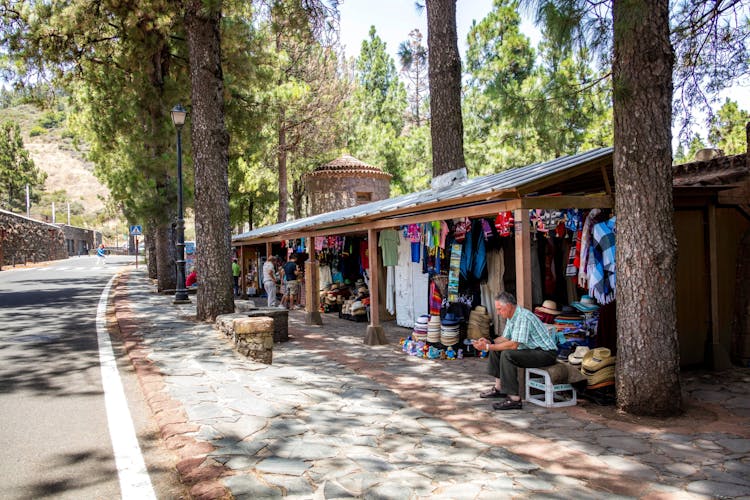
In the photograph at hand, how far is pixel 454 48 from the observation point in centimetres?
1237

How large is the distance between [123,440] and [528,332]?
4.26 metres

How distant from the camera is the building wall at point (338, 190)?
2794cm

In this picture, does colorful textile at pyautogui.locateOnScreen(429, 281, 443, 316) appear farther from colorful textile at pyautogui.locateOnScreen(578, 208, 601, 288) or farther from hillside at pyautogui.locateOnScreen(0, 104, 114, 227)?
hillside at pyautogui.locateOnScreen(0, 104, 114, 227)

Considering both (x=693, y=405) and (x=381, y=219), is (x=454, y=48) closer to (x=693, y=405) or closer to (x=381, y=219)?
(x=381, y=219)

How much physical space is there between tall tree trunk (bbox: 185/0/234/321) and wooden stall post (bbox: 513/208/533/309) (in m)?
6.53

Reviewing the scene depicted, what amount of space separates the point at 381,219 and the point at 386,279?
339 centimetres

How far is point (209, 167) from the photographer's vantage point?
440 inches

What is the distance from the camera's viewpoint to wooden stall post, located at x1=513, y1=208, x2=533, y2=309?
6.63 m

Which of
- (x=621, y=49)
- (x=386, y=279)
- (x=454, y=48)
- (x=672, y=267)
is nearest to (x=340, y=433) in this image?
(x=672, y=267)

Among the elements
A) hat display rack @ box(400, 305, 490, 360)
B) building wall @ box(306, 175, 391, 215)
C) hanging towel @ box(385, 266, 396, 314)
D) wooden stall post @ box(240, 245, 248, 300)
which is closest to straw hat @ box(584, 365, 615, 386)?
hat display rack @ box(400, 305, 490, 360)

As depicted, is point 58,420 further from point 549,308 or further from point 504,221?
point 549,308

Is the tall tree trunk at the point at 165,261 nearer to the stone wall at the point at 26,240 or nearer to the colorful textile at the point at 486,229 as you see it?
the colorful textile at the point at 486,229

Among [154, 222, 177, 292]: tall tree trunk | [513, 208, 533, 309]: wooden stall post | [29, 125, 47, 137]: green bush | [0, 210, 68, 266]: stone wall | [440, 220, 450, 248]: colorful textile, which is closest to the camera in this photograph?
[513, 208, 533, 309]: wooden stall post

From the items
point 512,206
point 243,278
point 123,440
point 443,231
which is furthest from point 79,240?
point 512,206
